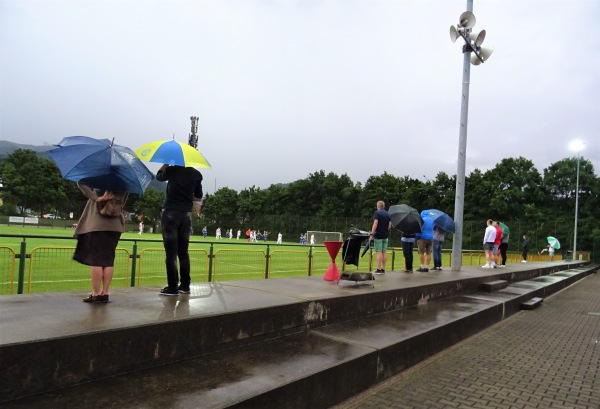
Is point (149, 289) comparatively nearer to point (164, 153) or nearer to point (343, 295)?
point (164, 153)

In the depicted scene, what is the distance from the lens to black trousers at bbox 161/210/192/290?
5.16 meters

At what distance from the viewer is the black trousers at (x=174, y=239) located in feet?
16.9

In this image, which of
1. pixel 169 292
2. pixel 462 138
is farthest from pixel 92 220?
pixel 462 138

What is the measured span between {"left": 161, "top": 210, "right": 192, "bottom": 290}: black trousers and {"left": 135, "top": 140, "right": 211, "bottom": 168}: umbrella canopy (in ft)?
2.25

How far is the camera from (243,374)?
3.54m

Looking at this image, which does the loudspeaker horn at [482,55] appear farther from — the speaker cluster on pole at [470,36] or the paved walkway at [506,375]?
the paved walkway at [506,375]

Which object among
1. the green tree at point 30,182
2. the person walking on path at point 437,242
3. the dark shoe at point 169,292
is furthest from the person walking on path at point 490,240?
the green tree at point 30,182

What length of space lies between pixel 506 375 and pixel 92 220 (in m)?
5.17

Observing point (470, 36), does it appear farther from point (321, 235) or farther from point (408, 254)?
point (321, 235)

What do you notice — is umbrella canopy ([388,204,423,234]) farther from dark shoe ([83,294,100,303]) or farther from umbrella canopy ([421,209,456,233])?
dark shoe ([83,294,100,303])

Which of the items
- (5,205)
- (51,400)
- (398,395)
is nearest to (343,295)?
(398,395)

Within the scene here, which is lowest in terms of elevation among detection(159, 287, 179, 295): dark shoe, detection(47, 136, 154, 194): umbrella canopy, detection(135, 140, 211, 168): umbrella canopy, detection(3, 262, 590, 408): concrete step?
detection(3, 262, 590, 408): concrete step

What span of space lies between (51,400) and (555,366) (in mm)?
5960

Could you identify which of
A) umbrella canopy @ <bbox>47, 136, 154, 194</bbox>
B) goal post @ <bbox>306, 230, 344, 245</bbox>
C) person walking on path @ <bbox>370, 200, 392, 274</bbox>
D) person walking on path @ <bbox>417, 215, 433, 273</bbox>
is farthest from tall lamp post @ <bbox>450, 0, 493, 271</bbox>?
goal post @ <bbox>306, 230, 344, 245</bbox>
